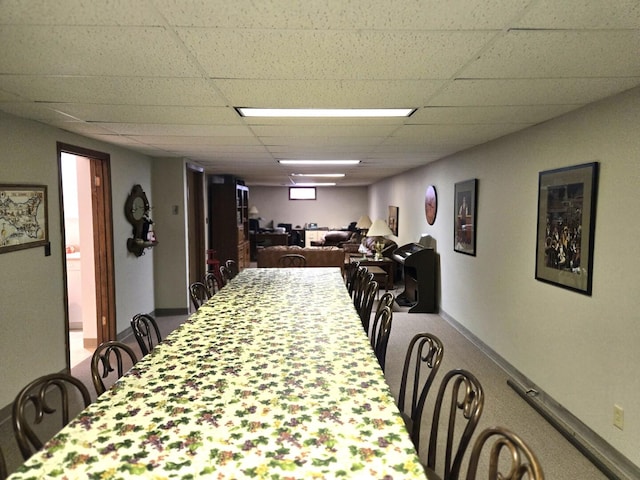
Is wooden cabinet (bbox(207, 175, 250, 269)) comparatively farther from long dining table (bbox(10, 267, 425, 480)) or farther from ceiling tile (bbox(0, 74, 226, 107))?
long dining table (bbox(10, 267, 425, 480))

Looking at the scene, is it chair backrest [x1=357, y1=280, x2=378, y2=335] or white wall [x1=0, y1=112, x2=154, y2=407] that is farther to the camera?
chair backrest [x1=357, y1=280, x2=378, y2=335]

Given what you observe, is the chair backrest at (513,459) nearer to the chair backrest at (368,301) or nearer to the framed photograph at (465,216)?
the chair backrest at (368,301)

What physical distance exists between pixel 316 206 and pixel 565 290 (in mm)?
11296

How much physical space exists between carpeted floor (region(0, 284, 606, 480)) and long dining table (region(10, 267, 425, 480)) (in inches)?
47.6

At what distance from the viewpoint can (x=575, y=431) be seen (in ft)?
8.91

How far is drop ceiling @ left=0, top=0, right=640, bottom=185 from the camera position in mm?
1379

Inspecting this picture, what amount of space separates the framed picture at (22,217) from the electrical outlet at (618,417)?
3.90 m

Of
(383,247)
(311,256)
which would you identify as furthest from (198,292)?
(383,247)

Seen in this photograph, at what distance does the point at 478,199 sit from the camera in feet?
14.6

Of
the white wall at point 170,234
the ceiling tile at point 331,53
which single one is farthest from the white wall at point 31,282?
the ceiling tile at point 331,53

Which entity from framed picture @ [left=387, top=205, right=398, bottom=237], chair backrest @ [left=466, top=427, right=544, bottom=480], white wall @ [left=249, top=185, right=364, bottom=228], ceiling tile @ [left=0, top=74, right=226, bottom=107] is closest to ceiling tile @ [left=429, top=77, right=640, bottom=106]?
ceiling tile @ [left=0, top=74, right=226, bottom=107]

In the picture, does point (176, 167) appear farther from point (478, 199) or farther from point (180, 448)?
point (180, 448)

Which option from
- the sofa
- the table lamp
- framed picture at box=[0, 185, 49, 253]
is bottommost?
the sofa

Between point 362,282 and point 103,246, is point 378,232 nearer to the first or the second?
point 362,282
